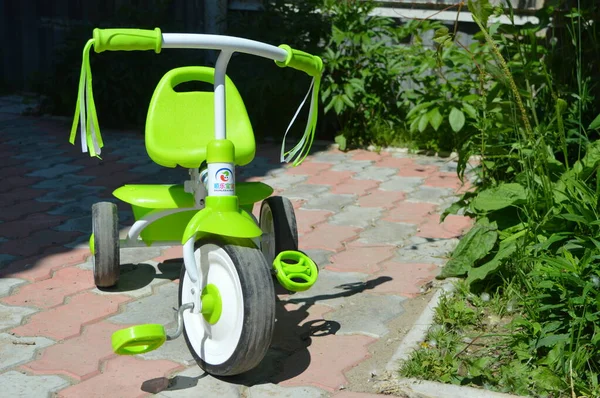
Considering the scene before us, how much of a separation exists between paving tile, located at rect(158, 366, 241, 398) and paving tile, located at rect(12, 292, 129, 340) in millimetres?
603

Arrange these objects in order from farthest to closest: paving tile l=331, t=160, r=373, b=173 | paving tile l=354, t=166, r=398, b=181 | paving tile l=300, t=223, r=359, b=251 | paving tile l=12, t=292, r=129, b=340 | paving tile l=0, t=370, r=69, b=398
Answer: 1. paving tile l=331, t=160, r=373, b=173
2. paving tile l=354, t=166, r=398, b=181
3. paving tile l=300, t=223, r=359, b=251
4. paving tile l=12, t=292, r=129, b=340
5. paving tile l=0, t=370, r=69, b=398

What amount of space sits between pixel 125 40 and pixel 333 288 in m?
1.65

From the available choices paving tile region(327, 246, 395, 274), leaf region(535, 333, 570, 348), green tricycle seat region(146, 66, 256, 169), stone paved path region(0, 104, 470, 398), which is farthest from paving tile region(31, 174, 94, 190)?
leaf region(535, 333, 570, 348)

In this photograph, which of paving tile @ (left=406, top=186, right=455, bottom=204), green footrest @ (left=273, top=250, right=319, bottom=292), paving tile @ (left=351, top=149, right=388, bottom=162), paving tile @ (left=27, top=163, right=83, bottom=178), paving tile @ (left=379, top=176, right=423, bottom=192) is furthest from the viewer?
paving tile @ (left=351, top=149, right=388, bottom=162)

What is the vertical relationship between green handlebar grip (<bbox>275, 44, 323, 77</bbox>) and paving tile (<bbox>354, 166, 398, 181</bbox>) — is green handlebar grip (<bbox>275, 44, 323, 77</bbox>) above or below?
above

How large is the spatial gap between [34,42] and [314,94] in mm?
6062

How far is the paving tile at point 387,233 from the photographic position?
4.73 metres

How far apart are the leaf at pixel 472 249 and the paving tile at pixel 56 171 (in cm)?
294

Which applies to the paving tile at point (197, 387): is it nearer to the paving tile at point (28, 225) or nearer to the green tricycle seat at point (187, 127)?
the green tricycle seat at point (187, 127)

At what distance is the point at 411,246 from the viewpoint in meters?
4.64

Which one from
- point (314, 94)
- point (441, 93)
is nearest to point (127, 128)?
point (441, 93)

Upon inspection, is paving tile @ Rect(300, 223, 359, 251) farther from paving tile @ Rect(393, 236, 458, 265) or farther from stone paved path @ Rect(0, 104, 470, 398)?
paving tile @ Rect(393, 236, 458, 265)

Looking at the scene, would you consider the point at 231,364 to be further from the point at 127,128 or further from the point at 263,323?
the point at 127,128

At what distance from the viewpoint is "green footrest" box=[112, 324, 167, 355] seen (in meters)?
2.93
